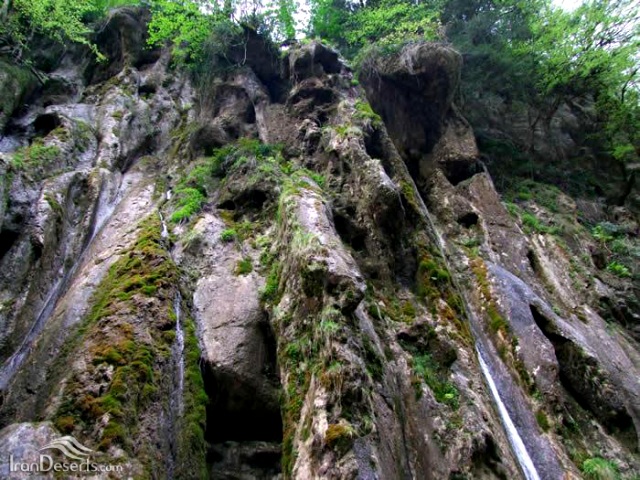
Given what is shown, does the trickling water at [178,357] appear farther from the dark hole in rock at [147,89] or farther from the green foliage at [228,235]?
the dark hole in rock at [147,89]

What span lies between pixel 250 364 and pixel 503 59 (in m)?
19.8

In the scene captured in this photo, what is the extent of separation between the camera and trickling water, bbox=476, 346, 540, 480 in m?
8.69

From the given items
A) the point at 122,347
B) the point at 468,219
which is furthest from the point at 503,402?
the point at 122,347

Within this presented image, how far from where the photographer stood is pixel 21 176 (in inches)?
455

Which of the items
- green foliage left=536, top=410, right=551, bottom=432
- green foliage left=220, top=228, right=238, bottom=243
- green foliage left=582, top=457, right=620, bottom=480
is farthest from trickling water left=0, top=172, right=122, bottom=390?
green foliage left=582, top=457, right=620, bottom=480

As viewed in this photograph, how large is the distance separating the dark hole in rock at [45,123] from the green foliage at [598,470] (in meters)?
17.9

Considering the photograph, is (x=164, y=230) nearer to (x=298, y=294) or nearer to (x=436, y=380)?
(x=298, y=294)

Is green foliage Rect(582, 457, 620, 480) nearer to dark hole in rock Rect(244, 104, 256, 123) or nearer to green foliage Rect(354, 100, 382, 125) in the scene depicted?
green foliage Rect(354, 100, 382, 125)

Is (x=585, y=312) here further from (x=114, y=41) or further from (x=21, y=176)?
(x=114, y=41)

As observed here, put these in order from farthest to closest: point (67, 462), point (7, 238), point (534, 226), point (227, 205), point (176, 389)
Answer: point (534, 226) → point (227, 205) → point (7, 238) → point (176, 389) → point (67, 462)

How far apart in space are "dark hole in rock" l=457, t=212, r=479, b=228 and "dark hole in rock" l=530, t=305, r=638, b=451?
5192 millimetres

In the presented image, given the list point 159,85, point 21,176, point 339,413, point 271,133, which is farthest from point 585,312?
point 159,85

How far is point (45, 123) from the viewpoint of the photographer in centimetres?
1521

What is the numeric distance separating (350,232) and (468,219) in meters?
6.06
